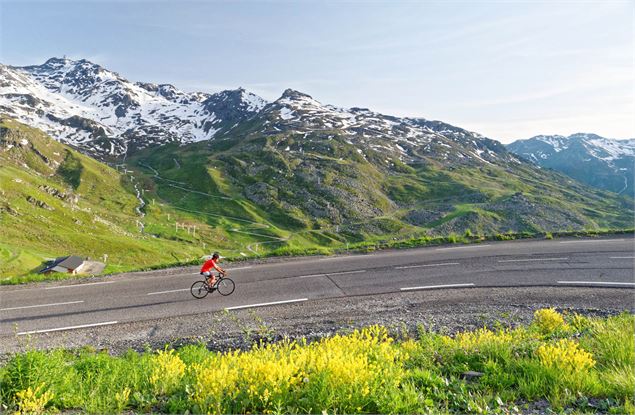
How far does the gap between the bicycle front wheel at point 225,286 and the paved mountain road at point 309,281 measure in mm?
263

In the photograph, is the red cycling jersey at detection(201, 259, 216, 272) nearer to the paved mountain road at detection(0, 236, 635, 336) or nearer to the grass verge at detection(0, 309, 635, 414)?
the paved mountain road at detection(0, 236, 635, 336)

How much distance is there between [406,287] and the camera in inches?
593

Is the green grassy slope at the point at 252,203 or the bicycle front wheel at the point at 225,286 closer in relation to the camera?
the bicycle front wheel at the point at 225,286

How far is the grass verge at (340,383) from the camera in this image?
5520 millimetres

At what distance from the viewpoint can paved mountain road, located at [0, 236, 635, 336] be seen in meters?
13.3

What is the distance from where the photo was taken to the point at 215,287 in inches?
621

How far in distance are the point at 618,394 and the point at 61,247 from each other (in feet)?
354

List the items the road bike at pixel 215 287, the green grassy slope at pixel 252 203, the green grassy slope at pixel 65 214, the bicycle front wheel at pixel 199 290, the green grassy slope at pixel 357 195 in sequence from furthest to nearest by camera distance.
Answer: the green grassy slope at pixel 357 195 < the green grassy slope at pixel 252 203 < the green grassy slope at pixel 65 214 < the road bike at pixel 215 287 < the bicycle front wheel at pixel 199 290

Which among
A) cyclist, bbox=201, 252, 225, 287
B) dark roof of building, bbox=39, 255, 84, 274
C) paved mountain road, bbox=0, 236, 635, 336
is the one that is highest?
cyclist, bbox=201, 252, 225, 287

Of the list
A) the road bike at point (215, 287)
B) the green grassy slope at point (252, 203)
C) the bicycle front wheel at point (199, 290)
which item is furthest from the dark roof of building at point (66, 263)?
the road bike at point (215, 287)

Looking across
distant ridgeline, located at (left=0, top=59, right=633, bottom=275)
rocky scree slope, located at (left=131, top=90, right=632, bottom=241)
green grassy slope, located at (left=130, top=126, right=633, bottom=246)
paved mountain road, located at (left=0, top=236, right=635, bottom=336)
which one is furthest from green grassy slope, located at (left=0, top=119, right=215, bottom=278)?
paved mountain road, located at (left=0, top=236, right=635, bottom=336)

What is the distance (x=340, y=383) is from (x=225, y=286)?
11.1m

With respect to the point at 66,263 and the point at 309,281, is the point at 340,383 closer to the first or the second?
the point at 309,281

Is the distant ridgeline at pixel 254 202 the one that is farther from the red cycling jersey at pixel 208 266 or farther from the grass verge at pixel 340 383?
the grass verge at pixel 340 383
